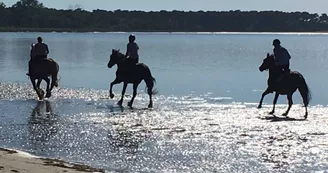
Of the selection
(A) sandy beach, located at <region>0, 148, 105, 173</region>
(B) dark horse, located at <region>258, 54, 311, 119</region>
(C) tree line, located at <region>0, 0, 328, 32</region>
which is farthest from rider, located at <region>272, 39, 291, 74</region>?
(C) tree line, located at <region>0, 0, 328, 32</region>

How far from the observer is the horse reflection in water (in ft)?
45.8

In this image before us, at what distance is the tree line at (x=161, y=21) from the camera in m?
169

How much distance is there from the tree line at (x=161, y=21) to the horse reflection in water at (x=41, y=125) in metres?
150

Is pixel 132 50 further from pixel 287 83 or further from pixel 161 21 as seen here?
pixel 161 21

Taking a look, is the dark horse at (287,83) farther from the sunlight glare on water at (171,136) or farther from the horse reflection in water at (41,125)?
the horse reflection in water at (41,125)

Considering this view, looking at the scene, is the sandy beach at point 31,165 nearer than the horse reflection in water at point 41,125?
Yes

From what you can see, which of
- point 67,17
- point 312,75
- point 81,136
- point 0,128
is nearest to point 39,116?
point 0,128

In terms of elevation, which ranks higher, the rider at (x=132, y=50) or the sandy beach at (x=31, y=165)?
the rider at (x=132, y=50)

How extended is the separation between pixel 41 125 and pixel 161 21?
163201 millimetres

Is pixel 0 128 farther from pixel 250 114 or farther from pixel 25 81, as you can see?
pixel 25 81

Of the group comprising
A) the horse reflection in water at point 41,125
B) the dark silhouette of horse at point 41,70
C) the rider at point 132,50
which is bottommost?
the horse reflection in water at point 41,125

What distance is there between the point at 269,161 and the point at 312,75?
22.2 metres

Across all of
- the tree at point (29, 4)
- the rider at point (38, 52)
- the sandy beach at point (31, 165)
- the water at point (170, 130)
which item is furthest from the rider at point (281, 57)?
the tree at point (29, 4)

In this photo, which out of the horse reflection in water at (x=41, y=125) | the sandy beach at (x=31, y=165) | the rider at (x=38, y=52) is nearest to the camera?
the sandy beach at (x=31, y=165)
